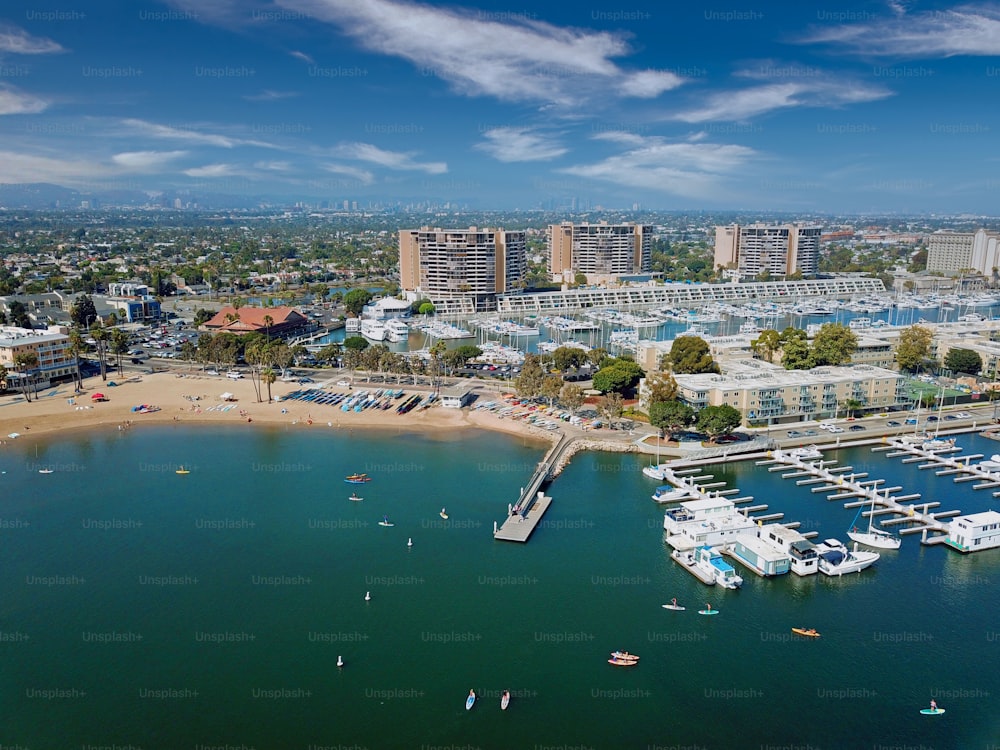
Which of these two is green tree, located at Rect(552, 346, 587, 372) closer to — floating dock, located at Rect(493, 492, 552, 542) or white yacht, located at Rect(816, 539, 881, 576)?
floating dock, located at Rect(493, 492, 552, 542)

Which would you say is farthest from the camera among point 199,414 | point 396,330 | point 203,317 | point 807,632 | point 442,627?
point 203,317

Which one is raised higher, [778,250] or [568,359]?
[778,250]

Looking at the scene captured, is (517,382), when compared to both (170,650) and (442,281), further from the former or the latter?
(442,281)

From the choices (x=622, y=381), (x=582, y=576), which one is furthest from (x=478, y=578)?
(x=622, y=381)

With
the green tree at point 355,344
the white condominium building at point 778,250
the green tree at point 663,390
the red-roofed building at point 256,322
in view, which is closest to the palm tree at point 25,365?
the red-roofed building at point 256,322

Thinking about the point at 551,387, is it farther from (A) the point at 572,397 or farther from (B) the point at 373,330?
(B) the point at 373,330

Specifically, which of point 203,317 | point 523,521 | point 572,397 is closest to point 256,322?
point 203,317

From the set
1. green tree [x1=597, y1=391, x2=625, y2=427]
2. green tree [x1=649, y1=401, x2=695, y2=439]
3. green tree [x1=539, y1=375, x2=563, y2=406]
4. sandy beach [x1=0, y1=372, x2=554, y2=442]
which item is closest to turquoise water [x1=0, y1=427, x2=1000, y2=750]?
green tree [x1=649, y1=401, x2=695, y2=439]
